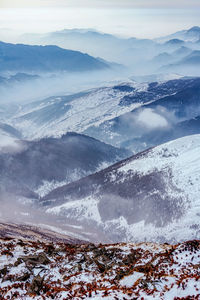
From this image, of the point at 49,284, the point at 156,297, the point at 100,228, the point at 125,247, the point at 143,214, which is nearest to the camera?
the point at 156,297

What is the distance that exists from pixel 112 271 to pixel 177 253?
7356 millimetres

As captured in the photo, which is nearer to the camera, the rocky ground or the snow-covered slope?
the rocky ground

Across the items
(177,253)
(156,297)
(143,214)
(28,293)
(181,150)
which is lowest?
(28,293)

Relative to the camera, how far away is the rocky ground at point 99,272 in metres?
24.3

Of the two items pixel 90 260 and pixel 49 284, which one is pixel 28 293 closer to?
pixel 49 284

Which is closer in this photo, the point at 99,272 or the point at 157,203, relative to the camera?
the point at 99,272

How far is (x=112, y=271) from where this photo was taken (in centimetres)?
3053

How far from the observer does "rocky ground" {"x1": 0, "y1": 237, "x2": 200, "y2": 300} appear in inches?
958

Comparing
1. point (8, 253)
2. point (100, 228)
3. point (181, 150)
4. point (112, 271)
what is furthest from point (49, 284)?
point (181, 150)

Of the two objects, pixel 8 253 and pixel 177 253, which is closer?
pixel 177 253

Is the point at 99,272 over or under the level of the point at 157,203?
under

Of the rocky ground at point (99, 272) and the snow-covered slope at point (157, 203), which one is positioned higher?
the snow-covered slope at point (157, 203)

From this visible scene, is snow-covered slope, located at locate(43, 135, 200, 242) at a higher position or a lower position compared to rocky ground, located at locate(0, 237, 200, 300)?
higher

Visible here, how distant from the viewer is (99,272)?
31062 millimetres
